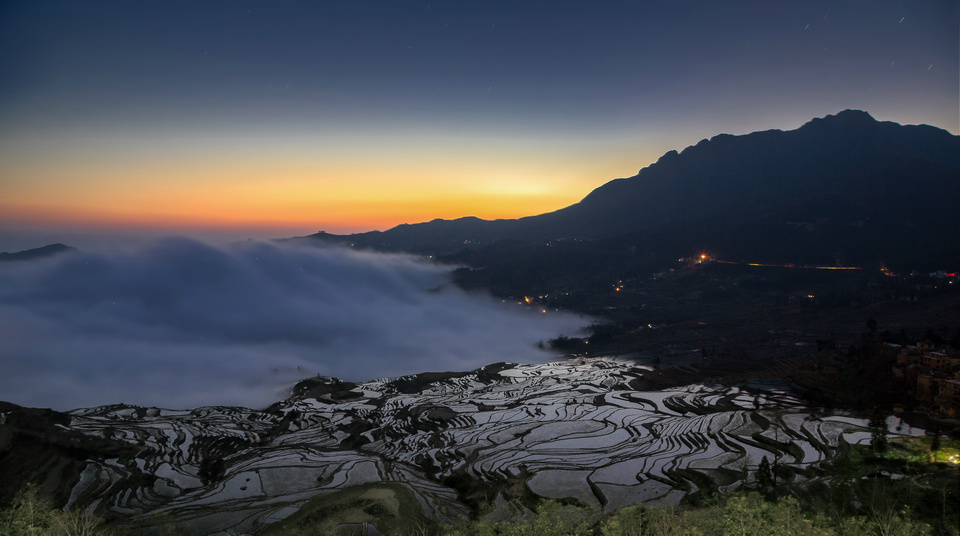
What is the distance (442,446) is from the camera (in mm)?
62406

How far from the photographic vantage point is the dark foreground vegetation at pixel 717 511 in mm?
25828

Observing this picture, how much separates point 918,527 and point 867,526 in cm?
211

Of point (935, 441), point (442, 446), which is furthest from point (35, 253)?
point (935, 441)

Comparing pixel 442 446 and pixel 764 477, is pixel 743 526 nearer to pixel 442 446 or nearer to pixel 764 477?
pixel 764 477

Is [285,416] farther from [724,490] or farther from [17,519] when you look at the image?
[724,490]

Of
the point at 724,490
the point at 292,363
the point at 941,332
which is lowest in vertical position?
the point at 292,363

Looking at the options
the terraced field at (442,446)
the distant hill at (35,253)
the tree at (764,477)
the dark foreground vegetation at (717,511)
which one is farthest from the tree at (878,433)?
the distant hill at (35,253)

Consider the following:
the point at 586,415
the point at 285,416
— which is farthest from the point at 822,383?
the point at 285,416

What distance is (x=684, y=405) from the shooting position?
73125 millimetres

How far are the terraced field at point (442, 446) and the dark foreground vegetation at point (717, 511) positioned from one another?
3377 millimetres

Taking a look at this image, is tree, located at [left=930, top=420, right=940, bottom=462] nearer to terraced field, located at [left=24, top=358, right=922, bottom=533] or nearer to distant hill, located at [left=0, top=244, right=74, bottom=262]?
terraced field, located at [left=24, top=358, right=922, bottom=533]

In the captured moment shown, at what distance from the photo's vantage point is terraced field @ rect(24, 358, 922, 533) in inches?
1823

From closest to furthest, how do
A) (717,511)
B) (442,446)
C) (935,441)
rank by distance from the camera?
1. (717,511)
2. (935,441)
3. (442,446)

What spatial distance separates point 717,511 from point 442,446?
130ft
